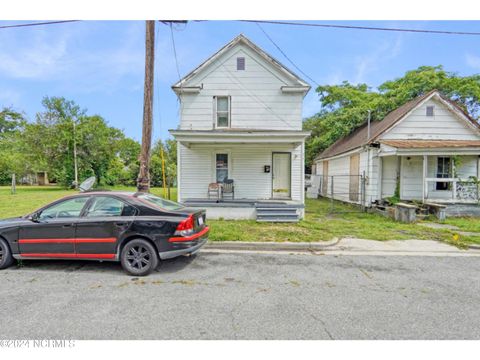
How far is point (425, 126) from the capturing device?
11.8 metres

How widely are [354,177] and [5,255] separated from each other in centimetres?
1459

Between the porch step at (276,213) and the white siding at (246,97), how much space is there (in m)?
3.94

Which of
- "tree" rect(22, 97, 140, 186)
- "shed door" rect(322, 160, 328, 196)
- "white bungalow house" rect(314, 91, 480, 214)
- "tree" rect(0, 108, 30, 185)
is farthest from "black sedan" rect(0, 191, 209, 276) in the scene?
"tree" rect(0, 108, 30, 185)

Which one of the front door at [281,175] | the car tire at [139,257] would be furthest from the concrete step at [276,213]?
the car tire at [139,257]

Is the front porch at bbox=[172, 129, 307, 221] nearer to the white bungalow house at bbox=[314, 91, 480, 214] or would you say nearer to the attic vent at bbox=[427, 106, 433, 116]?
the white bungalow house at bbox=[314, 91, 480, 214]

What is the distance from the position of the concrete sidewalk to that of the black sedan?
1.62m

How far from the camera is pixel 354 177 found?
13.9m

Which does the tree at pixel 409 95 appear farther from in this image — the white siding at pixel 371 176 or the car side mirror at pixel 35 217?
the car side mirror at pixel 35 217

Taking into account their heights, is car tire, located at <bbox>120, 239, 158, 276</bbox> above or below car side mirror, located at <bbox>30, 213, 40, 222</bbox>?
below

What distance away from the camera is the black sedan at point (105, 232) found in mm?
4289

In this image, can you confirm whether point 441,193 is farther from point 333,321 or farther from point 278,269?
point 333,321

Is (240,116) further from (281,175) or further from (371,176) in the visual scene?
(371,176)

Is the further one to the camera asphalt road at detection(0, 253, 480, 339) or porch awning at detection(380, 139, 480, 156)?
porch awning at detection(380, 139, 480, 156)

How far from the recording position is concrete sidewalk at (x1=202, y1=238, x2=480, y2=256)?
5.75 m
